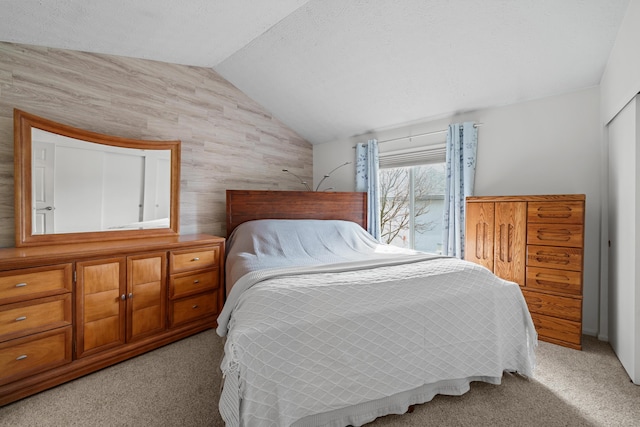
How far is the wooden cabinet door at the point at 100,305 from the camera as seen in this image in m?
2.00

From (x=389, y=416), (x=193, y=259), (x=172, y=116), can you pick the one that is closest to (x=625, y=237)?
(x=389, y=416)

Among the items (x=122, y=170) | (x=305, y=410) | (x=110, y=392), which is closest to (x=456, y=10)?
(x=305, y=410)

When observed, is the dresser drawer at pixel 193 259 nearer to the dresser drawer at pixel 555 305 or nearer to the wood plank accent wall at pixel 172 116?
the wood plank accent wall at pixel 172 116

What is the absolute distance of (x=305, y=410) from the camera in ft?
4.53

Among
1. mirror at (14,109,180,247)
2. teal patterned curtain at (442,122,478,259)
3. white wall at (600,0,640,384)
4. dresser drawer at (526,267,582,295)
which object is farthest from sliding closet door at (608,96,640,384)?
mirror at (14,109,180,247)

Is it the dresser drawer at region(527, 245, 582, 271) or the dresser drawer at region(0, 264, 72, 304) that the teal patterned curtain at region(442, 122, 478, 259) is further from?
the dresser drawer at region(0, 264, 72, 304)

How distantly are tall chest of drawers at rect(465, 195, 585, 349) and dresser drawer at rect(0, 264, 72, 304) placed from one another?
324 centimetres

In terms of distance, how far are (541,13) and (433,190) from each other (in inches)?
76.7

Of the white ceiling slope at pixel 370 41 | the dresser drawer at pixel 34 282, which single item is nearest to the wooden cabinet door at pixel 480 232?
the white ceiling slope at pixel 370 41

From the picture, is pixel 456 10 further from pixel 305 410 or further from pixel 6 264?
pixel 6 264

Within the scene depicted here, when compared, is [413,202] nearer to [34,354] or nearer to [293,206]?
[293,206]

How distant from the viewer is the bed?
133cm

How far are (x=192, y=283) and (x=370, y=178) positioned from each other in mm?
2430

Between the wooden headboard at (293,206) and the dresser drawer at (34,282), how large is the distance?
1549 millimetres
